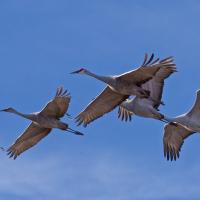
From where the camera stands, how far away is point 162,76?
205 ft

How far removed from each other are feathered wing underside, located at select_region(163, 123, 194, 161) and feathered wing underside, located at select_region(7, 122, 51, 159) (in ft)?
18.7

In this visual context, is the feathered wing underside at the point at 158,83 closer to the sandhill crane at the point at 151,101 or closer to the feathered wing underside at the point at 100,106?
the sandhill crane at the point at 151,101

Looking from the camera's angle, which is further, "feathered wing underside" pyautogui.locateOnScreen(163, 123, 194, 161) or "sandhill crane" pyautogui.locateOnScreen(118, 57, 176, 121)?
"feathered wing underside" pyautogui.locateOnScreen(163, 123, 194, 161)

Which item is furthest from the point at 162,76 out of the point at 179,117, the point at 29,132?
the point at 29,132

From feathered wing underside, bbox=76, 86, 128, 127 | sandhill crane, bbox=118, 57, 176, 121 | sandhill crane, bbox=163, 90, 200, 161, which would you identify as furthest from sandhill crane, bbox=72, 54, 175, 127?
sandhill crane, bbox=163, 90, 200, 161

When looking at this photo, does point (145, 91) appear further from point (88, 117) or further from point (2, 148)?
point (2, 148)

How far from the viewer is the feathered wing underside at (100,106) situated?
62469mm

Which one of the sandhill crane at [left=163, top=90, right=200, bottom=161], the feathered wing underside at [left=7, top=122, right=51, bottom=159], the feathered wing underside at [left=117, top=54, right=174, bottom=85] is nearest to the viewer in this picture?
the feathered wing underside at [left=117, top=54, right=174, bottom=85]

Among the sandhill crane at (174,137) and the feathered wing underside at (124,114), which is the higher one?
the feathered wing underside at (124,114)

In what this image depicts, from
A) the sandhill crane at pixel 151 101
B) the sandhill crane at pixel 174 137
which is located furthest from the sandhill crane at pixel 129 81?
the sandhill crane at pixel 174 137

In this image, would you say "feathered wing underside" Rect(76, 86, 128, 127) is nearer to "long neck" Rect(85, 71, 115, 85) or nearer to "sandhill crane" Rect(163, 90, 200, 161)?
"long neck" Rect(85, 71, 115, 85)

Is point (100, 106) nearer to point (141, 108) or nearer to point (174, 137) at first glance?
point (141, 108)

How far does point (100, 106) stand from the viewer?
63.2 m

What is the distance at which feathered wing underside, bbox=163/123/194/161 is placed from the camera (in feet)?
216
